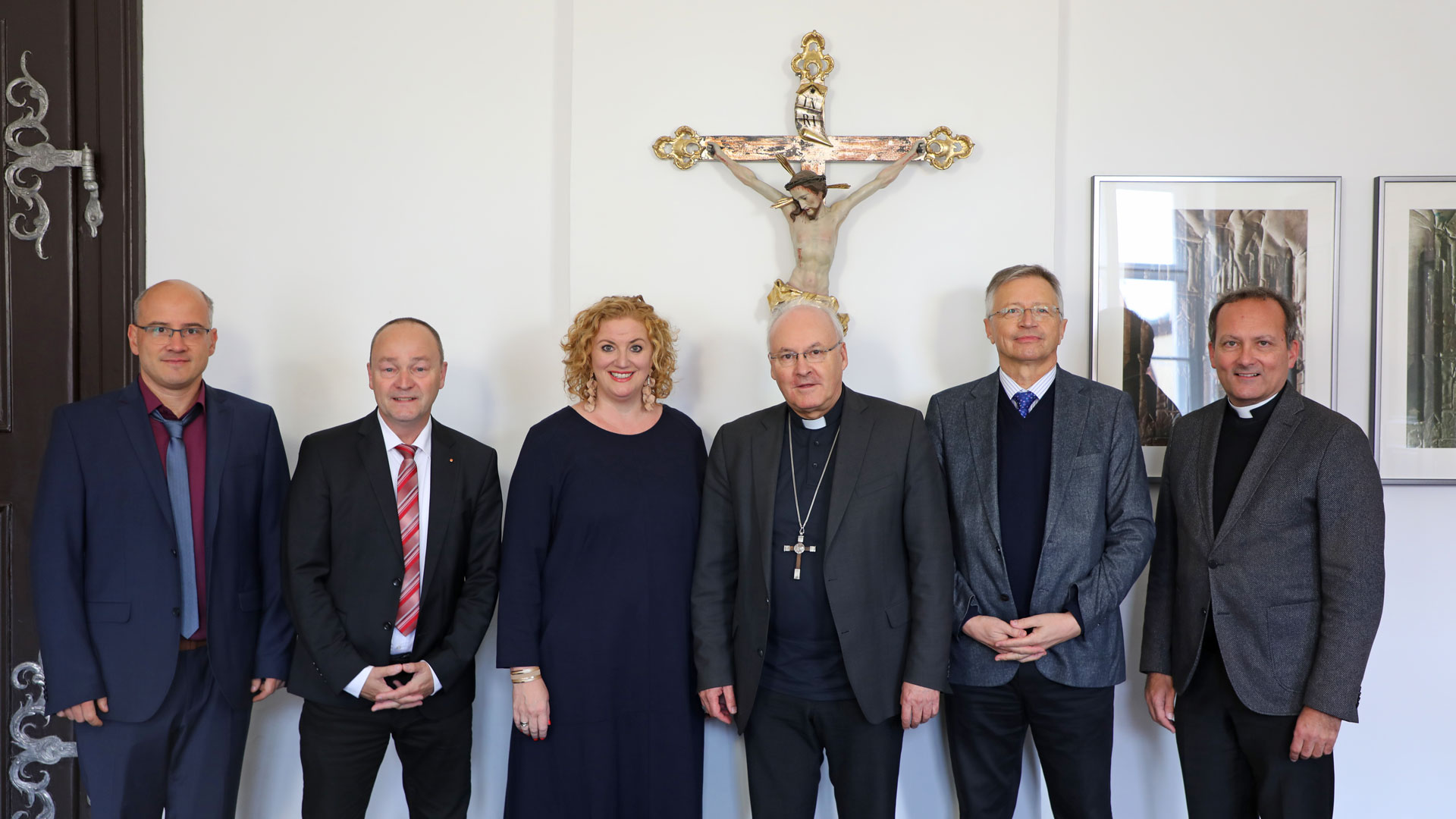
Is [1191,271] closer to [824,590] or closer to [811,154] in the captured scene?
[811,154]

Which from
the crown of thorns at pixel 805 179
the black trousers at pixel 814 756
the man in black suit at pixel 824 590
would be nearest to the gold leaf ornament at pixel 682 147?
the crown of thorns at pixel 805 179

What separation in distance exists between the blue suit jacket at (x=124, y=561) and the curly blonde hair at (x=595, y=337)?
36.5 inches

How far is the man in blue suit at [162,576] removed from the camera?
2229mm

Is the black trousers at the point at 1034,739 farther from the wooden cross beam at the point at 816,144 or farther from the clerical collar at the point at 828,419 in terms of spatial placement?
the wooden cross beam at the point at 816,144

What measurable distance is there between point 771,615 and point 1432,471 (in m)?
2.34

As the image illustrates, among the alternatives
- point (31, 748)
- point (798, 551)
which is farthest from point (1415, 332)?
point (31, 748)

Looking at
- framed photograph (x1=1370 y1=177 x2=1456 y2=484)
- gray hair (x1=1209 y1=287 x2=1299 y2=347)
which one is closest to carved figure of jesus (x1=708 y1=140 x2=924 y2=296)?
gray hair (x1=1209 y1=287 x2=1299 y2=347)

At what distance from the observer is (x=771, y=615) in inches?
91.0

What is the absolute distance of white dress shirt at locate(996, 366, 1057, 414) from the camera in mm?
2404

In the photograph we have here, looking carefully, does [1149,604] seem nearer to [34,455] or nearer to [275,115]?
[275,115]

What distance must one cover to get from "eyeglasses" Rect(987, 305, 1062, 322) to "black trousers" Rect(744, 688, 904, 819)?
1110mm

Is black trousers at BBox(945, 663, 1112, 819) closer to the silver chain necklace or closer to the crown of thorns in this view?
the silver chain necklace

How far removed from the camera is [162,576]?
2.26 metres

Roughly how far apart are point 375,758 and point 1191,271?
293 cm
